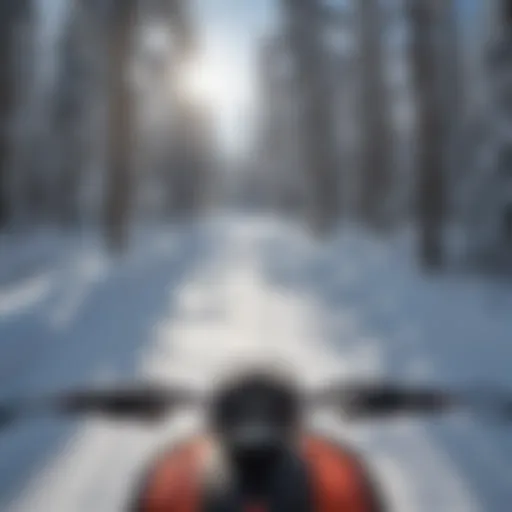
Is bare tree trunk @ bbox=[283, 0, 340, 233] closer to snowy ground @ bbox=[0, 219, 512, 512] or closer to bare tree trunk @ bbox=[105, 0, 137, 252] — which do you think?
bare tree trunk @ bbox=[105, 0, 137, 252]

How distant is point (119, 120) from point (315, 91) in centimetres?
1360

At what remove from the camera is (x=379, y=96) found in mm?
30719

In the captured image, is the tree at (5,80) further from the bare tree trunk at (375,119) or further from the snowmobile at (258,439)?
the snowmobile at (258,439)

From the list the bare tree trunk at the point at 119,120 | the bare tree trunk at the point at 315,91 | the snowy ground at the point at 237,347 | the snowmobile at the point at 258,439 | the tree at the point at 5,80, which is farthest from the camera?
the bare tree trunk at the point at 315,91

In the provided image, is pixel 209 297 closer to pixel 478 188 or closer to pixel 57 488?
pixel 478 188

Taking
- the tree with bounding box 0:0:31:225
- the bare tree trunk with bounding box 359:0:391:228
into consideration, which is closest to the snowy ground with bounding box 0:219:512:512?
the tree with bounding box 0:0:31:225

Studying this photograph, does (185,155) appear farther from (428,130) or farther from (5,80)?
(428,130)

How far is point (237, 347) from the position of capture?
7613mm

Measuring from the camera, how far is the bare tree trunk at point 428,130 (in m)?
15.7

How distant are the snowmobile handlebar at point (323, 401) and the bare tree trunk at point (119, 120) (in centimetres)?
1681

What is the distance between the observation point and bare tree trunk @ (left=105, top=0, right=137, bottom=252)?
1812 centimetres

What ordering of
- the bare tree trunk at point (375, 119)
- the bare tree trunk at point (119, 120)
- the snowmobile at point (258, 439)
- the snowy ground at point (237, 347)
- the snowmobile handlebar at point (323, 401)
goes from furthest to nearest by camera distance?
the bare tree trunk at point (375, 119) < the bare tree trunk at point (119, 120) < the snowy ground at point (237, 347) < the snowmobile handlebar at point (323, 401) < the snowmobile at point (258, 439)

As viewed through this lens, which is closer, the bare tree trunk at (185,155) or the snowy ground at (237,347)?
the snowy ground at (237,347)

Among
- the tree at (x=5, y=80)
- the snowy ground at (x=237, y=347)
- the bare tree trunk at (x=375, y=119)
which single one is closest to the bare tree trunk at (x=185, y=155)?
the bare tree trunk at (x=375, y=119)
